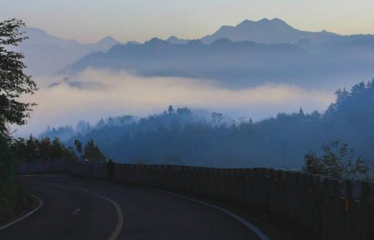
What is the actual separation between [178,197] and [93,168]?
22169 millimetres

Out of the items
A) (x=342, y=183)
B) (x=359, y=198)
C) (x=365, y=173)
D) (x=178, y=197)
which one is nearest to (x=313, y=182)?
(x=342, y=183)

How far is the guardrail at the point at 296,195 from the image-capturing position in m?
8.48

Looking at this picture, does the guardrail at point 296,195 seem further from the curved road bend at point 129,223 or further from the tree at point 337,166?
the tree at point 337,166

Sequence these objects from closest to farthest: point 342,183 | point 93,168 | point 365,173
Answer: point 342,183 < point 365,173 < point 93,168

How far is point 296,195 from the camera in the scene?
1254 cm

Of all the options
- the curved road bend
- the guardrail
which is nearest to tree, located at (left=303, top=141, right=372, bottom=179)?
the guardrail

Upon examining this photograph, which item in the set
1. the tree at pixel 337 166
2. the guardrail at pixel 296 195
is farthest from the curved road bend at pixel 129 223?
the tree at pixel 337 166

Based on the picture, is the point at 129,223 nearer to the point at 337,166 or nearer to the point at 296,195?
the point at 296,195

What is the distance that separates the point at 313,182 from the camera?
1119 centimetres

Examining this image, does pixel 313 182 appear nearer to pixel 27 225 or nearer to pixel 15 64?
pixel 27 225

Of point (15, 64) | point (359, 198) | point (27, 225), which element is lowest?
point (27, 225)

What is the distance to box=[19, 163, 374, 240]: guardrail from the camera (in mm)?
8484

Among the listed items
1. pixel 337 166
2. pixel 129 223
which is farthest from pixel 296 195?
pixel 337 166

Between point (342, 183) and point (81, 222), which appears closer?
point (342, 183)
